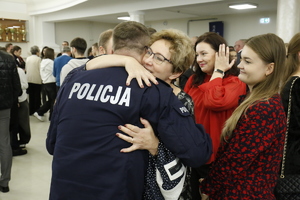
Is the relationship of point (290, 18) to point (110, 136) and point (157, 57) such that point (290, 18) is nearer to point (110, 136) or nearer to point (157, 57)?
point (157, 57)

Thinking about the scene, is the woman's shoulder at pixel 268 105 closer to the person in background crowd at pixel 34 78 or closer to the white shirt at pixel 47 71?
→ the white shirt at pixel 47 71

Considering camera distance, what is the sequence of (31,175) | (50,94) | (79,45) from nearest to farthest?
(31,175)
(79,45)
(50,94)

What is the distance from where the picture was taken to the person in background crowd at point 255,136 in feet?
4.45

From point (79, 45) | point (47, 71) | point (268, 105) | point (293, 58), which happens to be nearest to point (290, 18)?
point (79, 45)

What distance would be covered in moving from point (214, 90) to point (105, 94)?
→ 2.78ft

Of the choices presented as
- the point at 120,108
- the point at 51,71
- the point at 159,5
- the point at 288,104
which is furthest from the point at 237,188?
the point at 159,5

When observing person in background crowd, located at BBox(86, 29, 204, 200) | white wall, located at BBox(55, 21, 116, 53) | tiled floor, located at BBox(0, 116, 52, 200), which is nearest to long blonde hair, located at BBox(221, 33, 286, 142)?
person in background crowd, located at BBox(86, 29, 204, 200)

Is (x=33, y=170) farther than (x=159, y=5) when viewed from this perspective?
No

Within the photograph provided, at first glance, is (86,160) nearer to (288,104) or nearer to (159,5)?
(288,104)

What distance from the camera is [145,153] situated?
49.6 inches

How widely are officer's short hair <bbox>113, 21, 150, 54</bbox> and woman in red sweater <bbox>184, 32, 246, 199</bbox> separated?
2.07ft

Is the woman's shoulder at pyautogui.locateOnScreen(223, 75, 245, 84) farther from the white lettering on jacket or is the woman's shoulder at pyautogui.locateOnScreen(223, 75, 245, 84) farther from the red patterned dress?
the white lettering on jacket

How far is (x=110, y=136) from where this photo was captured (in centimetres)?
116

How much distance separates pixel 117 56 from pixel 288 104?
3.51 ft
